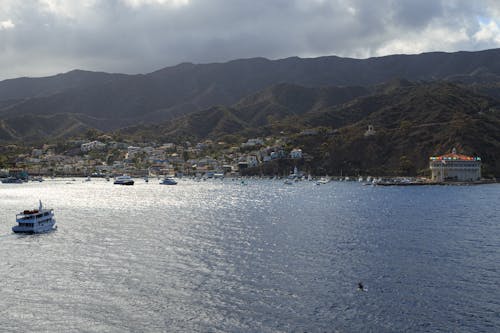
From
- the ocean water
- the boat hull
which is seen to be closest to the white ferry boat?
the boat hull

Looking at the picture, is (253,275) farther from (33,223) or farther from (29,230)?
(29,230)

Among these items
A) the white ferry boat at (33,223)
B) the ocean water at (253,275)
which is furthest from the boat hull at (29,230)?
the ocean water at (253,275)

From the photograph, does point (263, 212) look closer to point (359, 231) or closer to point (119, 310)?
point (359, 231)

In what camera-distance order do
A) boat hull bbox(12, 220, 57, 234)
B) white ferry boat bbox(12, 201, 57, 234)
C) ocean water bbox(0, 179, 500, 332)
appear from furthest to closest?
white ferry boat bbox(12, 201, 57, 234) < boat hull bbox(12, 220, 57, 234) < ocean water bbox(0, 179, 500, 332)

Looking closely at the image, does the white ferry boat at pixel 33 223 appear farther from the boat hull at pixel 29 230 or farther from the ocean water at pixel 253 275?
the ocean water at pixel 253 275

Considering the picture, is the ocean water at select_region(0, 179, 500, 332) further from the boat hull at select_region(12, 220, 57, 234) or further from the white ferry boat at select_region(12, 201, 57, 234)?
the white ferry boat at select_region(12, 201, 57, 234)

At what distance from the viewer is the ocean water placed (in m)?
39.2

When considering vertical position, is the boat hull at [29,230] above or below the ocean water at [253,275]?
above

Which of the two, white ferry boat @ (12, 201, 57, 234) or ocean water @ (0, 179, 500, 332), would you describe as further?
white ferry boat @ (12, 201, 57, 234)

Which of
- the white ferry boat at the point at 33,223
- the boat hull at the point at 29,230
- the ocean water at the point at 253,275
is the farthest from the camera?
the white ferry boat at the point at 33,223

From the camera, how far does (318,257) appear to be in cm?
6025

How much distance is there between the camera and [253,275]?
51.7 meters

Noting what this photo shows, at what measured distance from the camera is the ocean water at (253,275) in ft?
128

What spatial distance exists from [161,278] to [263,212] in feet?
198
